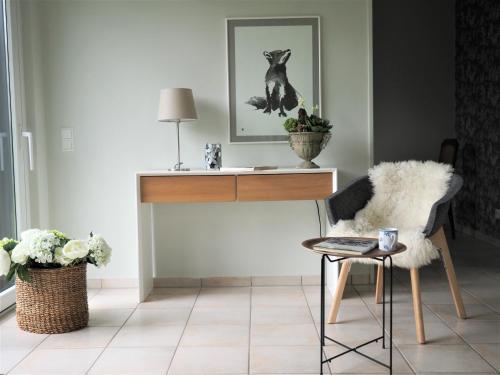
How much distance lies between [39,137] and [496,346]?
2.81 metres

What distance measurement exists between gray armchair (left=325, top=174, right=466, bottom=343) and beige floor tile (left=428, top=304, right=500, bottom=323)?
0.20ft

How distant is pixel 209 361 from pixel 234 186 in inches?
45.2

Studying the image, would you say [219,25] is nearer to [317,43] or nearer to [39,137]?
[317,43]

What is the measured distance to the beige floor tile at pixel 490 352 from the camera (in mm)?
2198

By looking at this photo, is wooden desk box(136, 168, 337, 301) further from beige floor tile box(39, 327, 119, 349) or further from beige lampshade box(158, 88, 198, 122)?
beige floor tile box(39, 327, 119, 349)

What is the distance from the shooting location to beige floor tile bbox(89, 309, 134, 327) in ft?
9.16

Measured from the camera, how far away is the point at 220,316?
290 centimetres

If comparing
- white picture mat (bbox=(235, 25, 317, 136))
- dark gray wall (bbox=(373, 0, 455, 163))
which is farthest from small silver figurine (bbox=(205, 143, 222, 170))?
dark gray wall (bbox=(373, 0, 455, 163))

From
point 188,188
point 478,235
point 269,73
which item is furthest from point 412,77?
point 188,188

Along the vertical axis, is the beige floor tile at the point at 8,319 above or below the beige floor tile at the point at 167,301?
above

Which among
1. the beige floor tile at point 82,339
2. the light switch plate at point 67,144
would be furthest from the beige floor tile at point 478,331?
the light switch plate at point 67,144

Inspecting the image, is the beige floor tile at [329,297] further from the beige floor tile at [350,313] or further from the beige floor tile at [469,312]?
the beige floor tile at [469,312]

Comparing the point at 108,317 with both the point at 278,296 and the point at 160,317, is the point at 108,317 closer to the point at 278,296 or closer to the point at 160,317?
the point at 160,317

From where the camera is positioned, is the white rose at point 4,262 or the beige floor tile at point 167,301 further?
the beige floor tile at point 167,301
